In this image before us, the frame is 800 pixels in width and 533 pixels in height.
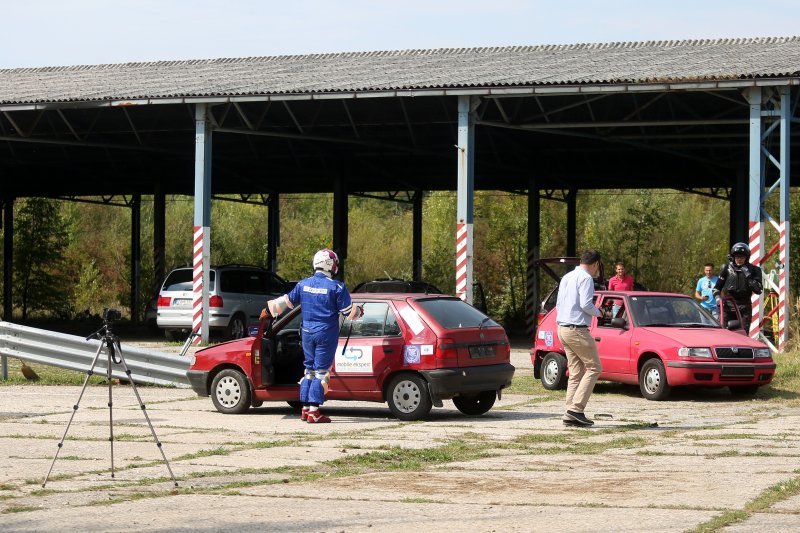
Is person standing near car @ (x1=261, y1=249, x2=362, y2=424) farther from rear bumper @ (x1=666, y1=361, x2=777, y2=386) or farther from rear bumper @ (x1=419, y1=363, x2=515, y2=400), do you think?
rear bumper @ (x1=666, y1=361, x2=777, y2=386)

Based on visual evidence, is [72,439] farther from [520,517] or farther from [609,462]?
[520,517]

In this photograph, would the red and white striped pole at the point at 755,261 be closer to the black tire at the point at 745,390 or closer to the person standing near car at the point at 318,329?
the black tire at the point at 745,390

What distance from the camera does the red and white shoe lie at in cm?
1439

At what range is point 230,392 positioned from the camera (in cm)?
1547

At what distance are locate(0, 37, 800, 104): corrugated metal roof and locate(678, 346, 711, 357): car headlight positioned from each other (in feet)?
26.4

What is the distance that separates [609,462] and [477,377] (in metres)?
3.72

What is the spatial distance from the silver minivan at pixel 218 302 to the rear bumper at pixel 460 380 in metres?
16.2

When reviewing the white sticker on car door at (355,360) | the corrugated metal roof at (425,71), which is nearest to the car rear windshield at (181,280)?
the corrugated metal roof at (425,71)

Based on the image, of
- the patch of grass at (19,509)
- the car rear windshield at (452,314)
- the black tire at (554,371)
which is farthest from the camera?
the black tire at (554,371)

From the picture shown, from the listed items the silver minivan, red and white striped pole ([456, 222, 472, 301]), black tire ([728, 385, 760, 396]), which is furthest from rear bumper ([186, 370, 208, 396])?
the silver minivan

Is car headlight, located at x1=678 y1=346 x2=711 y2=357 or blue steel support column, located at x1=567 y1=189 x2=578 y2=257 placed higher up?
blue steel support column, located at x1=567 y1=189 x2=578 y2=257

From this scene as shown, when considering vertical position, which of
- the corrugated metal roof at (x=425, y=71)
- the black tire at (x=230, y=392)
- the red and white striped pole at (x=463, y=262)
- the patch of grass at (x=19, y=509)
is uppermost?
the corrugated metal roof at (x=425, y=71)

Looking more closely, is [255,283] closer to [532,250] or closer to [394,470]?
[532,250]

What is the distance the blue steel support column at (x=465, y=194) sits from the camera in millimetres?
26047
